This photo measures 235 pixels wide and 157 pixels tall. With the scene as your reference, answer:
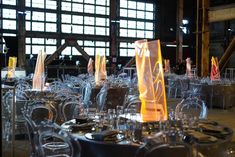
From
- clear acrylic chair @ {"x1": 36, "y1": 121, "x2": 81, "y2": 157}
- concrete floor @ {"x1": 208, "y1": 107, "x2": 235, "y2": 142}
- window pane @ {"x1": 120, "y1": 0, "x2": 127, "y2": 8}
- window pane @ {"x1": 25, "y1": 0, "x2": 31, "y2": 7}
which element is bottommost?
concrete floor @ {"x1": 208, "y1": 107, "x2": 235, "y2": 142}

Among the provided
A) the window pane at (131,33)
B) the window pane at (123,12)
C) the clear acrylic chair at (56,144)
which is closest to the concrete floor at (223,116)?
the clear acrylic chair at (56,144)

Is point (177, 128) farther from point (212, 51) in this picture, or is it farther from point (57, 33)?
point (212, 51)

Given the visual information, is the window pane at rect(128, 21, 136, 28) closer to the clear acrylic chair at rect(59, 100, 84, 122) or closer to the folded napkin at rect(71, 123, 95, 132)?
the clear acrylic chair at rect(59, 100, 84, 122)

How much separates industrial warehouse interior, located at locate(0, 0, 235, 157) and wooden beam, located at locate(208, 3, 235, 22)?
4 centimetres

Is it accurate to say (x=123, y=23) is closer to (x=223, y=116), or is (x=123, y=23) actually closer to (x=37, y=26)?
(x=37, y=26)

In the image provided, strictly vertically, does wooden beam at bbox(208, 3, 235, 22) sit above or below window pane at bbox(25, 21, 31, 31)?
below

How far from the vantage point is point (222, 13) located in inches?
583

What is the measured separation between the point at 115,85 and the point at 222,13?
6.55m

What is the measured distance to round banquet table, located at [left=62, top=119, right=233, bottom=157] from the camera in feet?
10.7

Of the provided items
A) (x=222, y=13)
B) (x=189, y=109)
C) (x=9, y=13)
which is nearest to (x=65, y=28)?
(x=9, y=13)

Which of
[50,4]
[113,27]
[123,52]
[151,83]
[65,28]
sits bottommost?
[151,83]

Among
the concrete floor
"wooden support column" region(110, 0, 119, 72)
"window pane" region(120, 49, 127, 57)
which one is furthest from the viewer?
"window pane" region(120, 49, 127, 57)

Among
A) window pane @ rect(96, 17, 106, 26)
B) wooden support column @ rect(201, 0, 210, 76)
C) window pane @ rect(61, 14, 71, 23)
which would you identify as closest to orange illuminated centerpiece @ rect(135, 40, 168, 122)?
wooden support column @ rect(201, 0, 210, 76)

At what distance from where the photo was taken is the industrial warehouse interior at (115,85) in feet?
11.6
